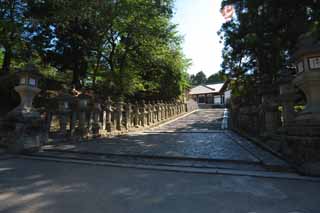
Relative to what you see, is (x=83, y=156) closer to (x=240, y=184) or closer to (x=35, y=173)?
(x=35, y=173)

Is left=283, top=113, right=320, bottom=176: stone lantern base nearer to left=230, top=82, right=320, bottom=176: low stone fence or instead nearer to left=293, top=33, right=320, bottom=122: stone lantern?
left=230, top=82, right=320, bottom=176: low stone fence

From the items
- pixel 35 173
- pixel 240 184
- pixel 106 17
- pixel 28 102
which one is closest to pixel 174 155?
pixel 240 184

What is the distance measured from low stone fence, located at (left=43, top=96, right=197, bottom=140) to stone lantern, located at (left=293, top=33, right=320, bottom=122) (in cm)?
788

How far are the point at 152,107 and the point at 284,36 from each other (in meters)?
10.2

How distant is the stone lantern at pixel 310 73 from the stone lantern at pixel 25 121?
7.65m

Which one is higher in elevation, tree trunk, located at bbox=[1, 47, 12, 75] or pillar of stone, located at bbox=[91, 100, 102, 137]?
tree trunk, located at bbox=[1, 47, 12, 75]

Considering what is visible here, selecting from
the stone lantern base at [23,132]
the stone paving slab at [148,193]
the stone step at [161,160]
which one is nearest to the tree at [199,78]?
the stone lantern base at [23,132]

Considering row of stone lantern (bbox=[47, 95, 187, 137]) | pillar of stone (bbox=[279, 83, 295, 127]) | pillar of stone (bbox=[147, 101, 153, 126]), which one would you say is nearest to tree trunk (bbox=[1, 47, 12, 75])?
row of stone lantern (bbox=[47, 95, 187, 137])

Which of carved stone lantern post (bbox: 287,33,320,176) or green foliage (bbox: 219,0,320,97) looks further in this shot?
green foliage (bbox: 219,0,320,97)

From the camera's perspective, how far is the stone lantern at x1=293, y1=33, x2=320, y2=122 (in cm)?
399

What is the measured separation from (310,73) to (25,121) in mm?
7921

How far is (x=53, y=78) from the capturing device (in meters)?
14.8

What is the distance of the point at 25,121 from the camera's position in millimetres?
6316

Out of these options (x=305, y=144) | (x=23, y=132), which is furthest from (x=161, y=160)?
(x=23, y=132)
